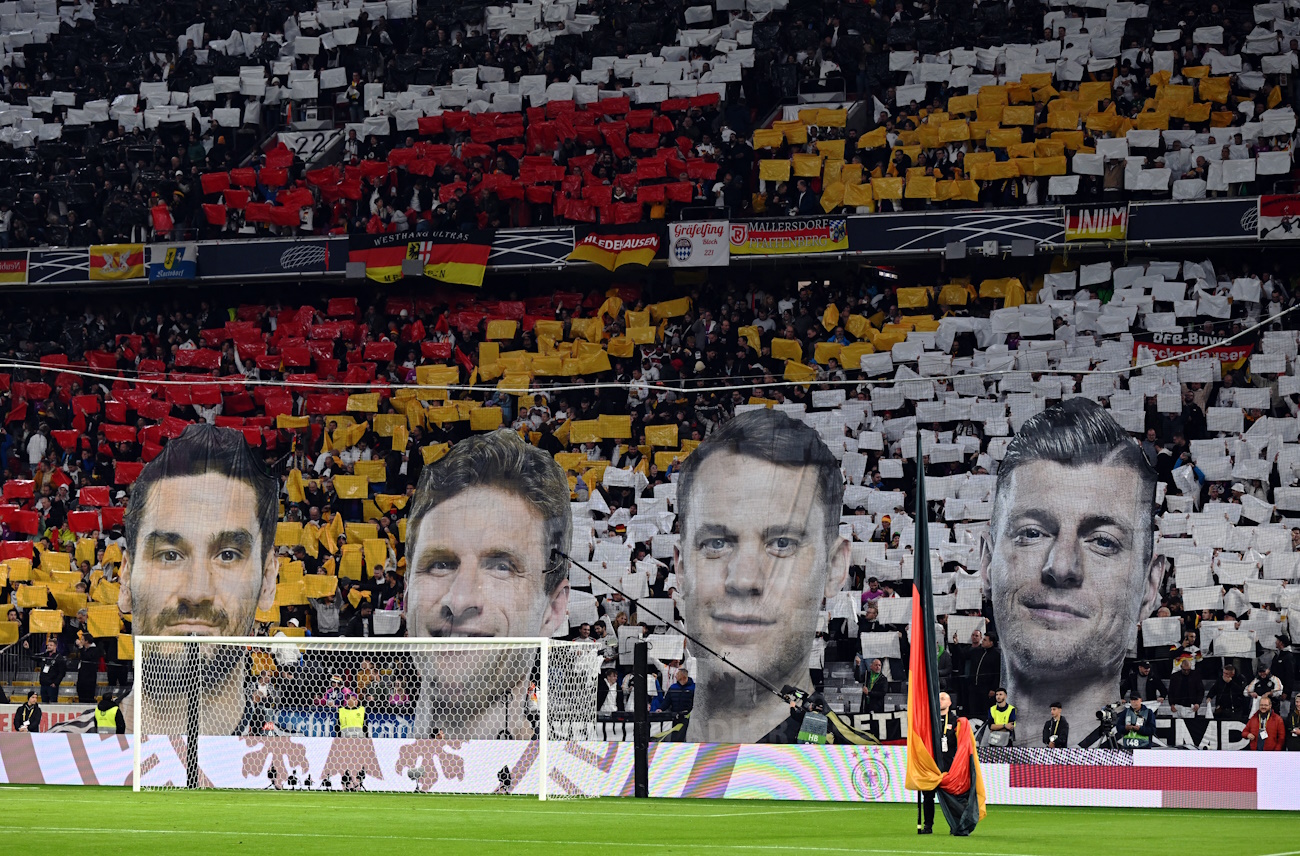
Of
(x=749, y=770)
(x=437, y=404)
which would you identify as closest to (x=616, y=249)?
(x=437, y=404)

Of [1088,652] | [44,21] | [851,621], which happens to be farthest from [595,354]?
[44,21]

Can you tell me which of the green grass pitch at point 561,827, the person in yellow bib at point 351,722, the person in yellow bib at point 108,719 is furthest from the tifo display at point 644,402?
the green grass pitch at point 561,827

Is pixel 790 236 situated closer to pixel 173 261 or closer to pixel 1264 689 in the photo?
pixel 1264 689

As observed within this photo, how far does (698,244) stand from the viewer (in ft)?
98.8

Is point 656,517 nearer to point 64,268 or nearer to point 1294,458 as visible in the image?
point 1294,458

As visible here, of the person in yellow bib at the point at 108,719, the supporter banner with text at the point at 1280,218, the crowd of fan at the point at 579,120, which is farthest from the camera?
the crowd of fan at the point at 579,120

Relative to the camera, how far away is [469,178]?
3291 centimetres

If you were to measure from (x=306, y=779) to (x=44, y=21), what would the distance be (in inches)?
986

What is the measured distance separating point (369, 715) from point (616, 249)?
438 inches

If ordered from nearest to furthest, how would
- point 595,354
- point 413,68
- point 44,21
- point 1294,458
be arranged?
point 1294,458, point 595,354, point 413,68, point 44,21

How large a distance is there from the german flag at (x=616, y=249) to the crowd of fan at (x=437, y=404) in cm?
101

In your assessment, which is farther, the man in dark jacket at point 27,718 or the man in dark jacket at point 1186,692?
the man in dark jacket at point 27,718

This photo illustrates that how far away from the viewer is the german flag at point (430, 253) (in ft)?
104

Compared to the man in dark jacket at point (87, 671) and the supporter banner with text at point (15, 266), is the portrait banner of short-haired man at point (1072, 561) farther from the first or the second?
the supporter banner with text at point (15, 266)
